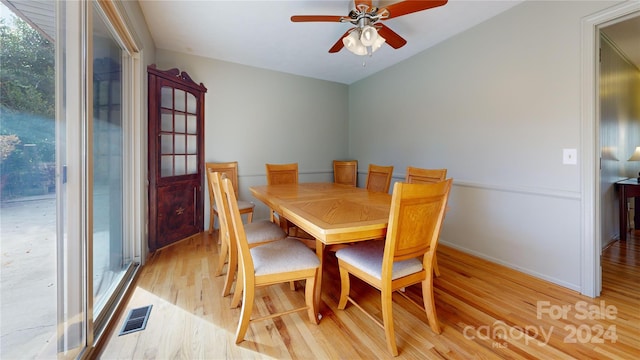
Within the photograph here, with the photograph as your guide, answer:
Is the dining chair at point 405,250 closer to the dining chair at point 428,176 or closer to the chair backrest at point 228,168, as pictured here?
the dining chair at point 428,176

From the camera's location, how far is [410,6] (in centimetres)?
173

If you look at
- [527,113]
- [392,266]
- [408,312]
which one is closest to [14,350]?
[392,266]

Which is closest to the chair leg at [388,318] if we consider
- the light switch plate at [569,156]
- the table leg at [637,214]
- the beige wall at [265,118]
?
the light switch plate at [569,156]

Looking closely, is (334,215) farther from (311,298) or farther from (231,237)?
(231,237)

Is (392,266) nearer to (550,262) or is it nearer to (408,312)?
(408,312)

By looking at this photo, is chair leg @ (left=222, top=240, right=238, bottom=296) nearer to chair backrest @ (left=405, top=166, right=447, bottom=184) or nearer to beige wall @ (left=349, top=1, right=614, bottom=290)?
chair backrest @ (left=405, top=166, right=447, bottom=184)

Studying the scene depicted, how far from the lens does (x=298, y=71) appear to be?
13.3 ft

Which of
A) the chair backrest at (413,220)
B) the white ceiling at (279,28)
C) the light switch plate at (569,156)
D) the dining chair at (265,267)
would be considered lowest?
the dining chair at (265,267)

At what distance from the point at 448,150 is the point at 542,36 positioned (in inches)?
49.6

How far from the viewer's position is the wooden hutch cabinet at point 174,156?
2729mm

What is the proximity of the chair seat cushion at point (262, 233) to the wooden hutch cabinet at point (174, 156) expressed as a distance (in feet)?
4.54

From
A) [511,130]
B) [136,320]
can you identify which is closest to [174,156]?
[136,320]

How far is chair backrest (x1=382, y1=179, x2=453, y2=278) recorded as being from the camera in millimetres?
1229

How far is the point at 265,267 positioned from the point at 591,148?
252 centimetres
